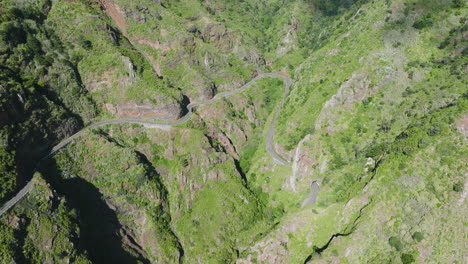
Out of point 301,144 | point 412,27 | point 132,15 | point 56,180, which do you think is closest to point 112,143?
point 56,180

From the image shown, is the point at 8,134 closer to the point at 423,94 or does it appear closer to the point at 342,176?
the point at 342,176

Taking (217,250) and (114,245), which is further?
(217,250)

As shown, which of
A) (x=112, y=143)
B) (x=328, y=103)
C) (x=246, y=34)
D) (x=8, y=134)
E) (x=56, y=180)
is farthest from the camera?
(x=246, y=34)

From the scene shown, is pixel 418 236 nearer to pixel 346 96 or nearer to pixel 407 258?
pixel 407 258

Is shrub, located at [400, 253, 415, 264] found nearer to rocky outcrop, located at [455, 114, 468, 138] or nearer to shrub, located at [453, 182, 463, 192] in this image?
shrub, located at [453, 182, 463, 192]

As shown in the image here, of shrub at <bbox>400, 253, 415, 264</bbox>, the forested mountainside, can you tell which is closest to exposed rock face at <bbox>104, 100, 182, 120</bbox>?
the forested mountainside

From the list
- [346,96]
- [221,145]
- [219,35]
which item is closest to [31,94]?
[221,145]
